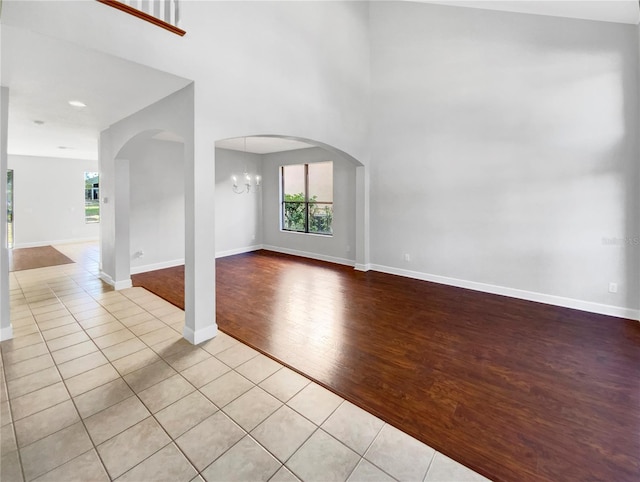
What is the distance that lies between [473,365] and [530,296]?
233 centimetres

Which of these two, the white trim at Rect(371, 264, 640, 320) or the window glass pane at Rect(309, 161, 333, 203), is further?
the window glass pane at Rect(309, 161, 333, 203)

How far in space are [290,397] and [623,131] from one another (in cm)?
477

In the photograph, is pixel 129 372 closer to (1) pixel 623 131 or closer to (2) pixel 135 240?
(2) pixel 135 240

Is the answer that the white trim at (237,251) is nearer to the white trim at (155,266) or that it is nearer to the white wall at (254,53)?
the white trim at (155,266)

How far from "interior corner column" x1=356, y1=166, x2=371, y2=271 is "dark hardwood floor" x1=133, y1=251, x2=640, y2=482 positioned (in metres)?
1.15

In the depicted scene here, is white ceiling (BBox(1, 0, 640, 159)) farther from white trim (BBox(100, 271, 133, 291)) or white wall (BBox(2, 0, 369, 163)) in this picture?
white trim (BBox(100, 271, 133, 291))

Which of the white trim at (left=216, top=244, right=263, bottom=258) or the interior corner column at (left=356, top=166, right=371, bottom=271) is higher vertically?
the interior corner column at (left=356, top=166, right=371, bottom=271)

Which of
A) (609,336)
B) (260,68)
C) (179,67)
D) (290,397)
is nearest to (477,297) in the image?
(609,336)

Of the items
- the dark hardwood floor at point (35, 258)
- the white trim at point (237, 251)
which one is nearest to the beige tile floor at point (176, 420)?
the white trim at point (237, 251)

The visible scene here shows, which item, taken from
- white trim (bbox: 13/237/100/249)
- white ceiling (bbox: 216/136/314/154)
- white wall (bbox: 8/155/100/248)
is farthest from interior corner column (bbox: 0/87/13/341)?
white trim (bbox: 13/237/100/249)

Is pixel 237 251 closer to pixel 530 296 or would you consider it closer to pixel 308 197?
pixel 308 197

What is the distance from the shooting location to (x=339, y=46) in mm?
4867

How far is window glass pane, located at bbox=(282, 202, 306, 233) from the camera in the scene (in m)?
7.65

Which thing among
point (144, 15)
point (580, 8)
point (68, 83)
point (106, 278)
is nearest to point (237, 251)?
point (106, 278)
